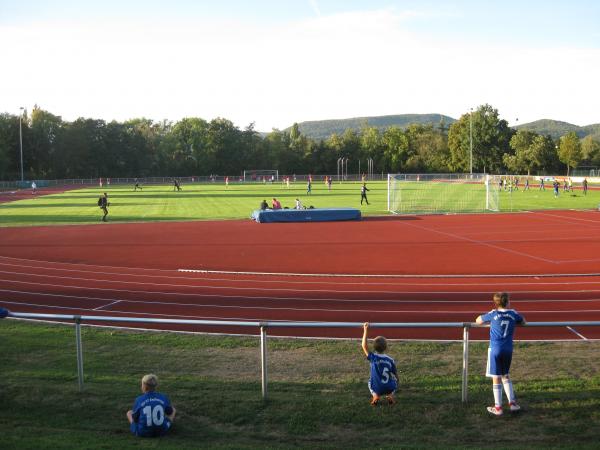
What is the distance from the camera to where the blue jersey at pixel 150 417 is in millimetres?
6906

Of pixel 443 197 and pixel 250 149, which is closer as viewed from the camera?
pixel 443 197

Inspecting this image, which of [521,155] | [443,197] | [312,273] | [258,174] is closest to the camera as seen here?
[312,273]

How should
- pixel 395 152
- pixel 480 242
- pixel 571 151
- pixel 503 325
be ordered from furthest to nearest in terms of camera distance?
pixel 395 152, pixel 571 151, pixel 480 242, pixel 503 325

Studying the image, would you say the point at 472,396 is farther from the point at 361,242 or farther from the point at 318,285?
the point at 361,242

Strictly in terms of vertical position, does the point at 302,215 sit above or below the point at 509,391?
above

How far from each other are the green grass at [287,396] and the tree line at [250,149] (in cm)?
9662

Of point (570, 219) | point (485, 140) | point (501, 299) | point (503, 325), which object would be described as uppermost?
point (485, 140)

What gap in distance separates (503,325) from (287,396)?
3019mm

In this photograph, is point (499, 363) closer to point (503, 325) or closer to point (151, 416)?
point (503, 325)

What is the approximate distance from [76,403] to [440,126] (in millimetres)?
147607

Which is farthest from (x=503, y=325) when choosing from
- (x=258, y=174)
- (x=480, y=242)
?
(x=258, y=174)

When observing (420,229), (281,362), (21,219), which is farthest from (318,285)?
(21,219)

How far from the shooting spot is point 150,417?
691 cm

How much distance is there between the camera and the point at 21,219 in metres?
40.4
